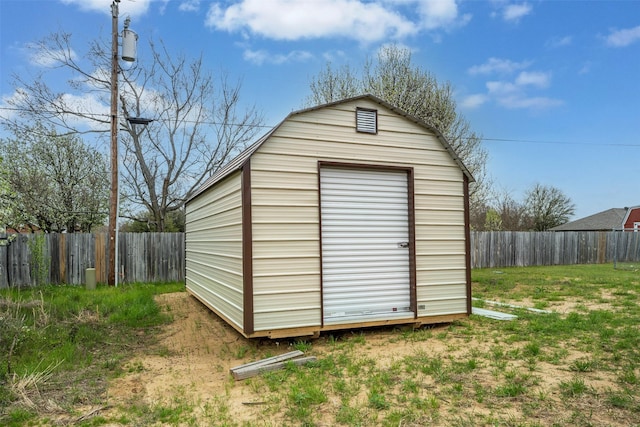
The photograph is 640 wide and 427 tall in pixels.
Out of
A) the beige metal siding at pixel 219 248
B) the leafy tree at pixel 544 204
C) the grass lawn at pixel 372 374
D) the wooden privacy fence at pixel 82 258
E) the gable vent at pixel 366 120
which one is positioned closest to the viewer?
the grass lawn at pixel 372 374

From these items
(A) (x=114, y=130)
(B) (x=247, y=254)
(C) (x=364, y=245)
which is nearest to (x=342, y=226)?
(C) (x=364, y=245)

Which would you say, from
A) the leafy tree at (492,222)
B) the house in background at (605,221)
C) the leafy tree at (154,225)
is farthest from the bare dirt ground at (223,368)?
the house in background at (605,221)

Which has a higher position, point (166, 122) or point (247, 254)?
point (166, 122)

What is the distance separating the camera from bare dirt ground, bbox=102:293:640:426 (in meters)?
3.19

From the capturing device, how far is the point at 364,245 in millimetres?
5617

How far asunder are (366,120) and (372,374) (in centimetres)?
333

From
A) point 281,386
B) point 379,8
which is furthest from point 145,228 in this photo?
point 281,386

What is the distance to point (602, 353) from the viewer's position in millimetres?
4359

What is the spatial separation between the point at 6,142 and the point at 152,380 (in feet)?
40.0

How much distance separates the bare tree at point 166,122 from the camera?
43.8 feet

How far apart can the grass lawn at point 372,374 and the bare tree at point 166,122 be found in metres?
8.58

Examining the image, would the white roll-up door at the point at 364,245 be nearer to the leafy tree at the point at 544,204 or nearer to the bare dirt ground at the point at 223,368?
the bare dirt ground at the point at 223,368

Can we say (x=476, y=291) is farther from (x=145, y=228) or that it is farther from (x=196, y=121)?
(x=145, y=228)

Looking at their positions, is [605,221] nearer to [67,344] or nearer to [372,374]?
[372,374]
